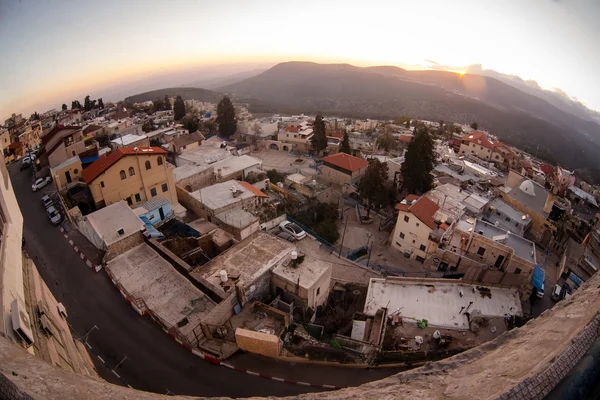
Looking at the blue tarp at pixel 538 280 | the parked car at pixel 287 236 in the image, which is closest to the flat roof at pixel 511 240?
the blue tarp at pixel 538 280

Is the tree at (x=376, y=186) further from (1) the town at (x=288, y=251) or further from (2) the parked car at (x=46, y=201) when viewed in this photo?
(2) the parked car at (x=46, y=201)

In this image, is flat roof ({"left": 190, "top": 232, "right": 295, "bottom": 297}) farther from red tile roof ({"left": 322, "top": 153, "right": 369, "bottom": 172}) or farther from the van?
red tile roof ({"left": 322, "top": 153, "right": 369, "bottom": 172})

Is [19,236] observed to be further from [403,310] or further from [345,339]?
[403,310]

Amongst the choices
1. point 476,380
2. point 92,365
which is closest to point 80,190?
point 92,365

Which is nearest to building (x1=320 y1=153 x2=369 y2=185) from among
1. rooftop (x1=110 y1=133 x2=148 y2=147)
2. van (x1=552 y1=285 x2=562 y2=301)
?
van (x1=552 y1=285 x2=562 y2=301)

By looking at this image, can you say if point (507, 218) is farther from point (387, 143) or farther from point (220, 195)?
point (220, 195)

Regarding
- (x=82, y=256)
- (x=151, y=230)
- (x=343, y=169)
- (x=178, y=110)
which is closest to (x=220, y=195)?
(x=151, y=230)
